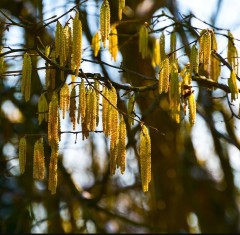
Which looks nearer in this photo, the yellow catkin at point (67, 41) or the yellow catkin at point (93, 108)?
the yellow catkin at point (93, 108)

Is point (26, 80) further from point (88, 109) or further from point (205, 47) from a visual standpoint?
point (205, 47)

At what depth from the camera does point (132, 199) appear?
789 centimetres

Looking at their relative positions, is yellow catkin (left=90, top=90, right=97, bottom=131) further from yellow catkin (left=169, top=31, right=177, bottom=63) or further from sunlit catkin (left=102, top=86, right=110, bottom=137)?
yellow catkin (left=169, top=31, right=177, bottom=63)

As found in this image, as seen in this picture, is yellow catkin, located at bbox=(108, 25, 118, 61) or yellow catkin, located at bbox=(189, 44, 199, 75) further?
yellow catkin, located at bbox=(108, 25, 118, 61)

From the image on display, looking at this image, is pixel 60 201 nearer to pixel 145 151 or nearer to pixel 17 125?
pixel 17 125

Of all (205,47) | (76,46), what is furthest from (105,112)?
(205,47)

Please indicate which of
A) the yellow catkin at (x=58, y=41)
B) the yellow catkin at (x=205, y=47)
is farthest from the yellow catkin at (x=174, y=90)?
the yellow catkin at (x=58, y=41)

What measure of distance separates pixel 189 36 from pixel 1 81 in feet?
6.48

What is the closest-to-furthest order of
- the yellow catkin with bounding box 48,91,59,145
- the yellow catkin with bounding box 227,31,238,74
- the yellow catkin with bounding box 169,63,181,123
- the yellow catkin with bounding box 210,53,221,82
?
the yellow catkin with bounding box 48,91,59,145, the yellow catkin with bounding box 169,63,181,123, the yellow catkin with bounding box 227,31,238,74, the yellow catkin with bounding box 210,53,221,82

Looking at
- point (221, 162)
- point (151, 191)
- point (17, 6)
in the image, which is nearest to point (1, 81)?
point (17, 6)

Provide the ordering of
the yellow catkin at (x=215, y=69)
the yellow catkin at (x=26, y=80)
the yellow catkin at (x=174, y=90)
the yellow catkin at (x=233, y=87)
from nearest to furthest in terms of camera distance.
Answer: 1. the yellow catkin at (x=26, y=80)
2. the yellow catkin at (x=174, y=90)
3. the yellow catkin at (x=233, y=87)
4. the yellow catkin at (x=215, y=69)

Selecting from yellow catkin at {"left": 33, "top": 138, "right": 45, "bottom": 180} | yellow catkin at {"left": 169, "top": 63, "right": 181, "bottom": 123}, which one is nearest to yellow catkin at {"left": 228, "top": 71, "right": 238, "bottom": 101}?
yellow catkin at {"left": 169, "top": 63, "right": 181, "bottom": 123}

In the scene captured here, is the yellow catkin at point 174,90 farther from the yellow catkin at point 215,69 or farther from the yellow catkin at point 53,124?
the yellow catkin at point 215,69

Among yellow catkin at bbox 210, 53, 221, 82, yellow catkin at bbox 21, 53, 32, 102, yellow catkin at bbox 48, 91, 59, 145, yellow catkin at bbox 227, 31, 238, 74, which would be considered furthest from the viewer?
yellow catkin at bbox 210, 53, 221, 82
